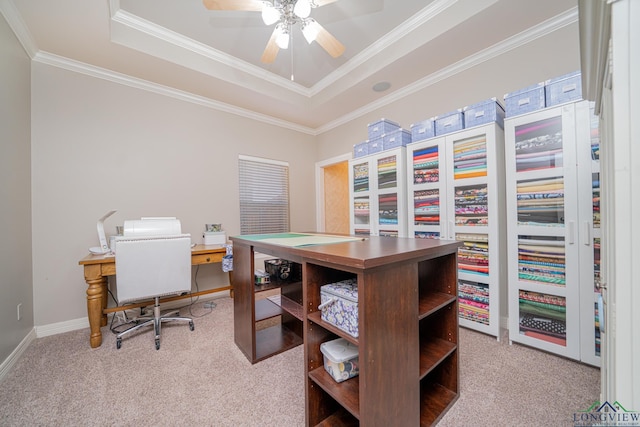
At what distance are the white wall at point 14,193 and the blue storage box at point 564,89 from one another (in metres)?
4.27

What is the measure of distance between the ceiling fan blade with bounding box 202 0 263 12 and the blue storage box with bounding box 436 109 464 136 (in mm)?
1931

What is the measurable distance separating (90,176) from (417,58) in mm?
3760

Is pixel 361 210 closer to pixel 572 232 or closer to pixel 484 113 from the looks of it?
pixel 484 113

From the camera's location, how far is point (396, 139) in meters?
2.82

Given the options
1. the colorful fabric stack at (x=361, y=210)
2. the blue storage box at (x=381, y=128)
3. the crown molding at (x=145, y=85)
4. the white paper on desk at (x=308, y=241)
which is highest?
the crown molding at (x=145, y=85)

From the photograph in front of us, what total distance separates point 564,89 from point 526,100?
0.72 feet

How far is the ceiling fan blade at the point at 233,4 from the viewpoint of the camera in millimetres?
1630

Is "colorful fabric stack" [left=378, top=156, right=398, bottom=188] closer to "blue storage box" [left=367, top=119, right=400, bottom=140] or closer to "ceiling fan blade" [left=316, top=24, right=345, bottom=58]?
"blue storage box" [left=367, top=119, right=400, bottom=140]

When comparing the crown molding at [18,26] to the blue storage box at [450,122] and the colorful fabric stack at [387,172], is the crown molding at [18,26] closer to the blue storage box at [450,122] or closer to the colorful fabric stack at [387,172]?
the colorful fabric stack at [387,172]

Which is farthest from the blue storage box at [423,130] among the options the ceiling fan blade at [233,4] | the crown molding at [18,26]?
the crown molding at [18,26]

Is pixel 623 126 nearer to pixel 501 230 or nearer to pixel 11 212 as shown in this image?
A: pixel 501 230

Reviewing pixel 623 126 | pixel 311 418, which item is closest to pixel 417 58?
pixel 623 126

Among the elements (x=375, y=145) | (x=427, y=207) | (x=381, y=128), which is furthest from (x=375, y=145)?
(x=427, y=207)

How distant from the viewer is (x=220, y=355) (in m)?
1.94
